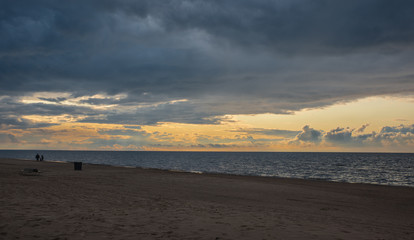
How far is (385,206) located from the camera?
20.4 meters

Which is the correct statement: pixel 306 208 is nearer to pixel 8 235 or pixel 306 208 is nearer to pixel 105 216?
pixel 105 216

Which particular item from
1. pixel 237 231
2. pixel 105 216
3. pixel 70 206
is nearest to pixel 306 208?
pixel 237 231

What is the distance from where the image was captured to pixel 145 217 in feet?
37.0

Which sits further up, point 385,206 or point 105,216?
point 105,216

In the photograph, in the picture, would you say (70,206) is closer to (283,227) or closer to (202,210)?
(202,210)

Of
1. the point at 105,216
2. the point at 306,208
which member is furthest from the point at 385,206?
the point at 105,216

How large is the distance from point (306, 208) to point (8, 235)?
14.3m

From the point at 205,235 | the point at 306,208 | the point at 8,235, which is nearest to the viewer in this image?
the point at 8,235

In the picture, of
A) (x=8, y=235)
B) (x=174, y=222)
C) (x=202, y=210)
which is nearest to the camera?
(x=8, y=235)

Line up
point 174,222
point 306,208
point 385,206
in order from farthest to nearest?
1. point 385,206
2. point 306,208
3. point 174,222

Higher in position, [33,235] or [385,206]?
[33,235]

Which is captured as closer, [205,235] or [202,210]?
[205,235]

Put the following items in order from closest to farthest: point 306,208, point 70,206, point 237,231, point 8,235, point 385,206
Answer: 1. point 8,235
2. point 237,231
3. point 70,206
4. point 306,208
5. point 385,206

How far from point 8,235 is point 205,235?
5503 mm
